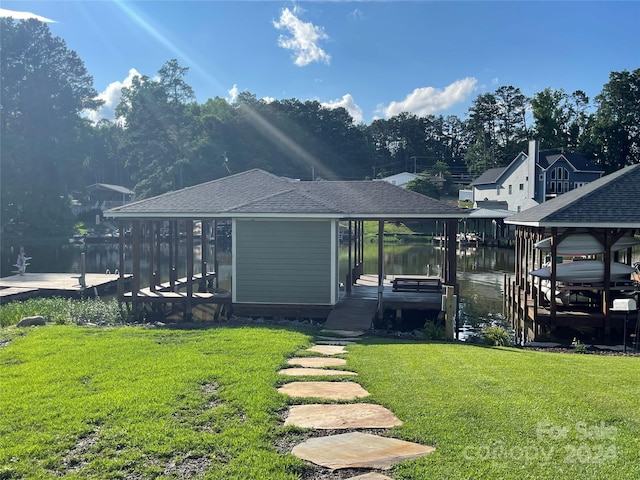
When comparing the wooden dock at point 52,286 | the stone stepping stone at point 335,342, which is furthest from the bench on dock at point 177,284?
the stone stepping stone at point 335,342

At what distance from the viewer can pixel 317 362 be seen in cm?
696

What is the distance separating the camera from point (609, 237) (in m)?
12.3

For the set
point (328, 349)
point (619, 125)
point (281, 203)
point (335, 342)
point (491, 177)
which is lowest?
point (335, 342)

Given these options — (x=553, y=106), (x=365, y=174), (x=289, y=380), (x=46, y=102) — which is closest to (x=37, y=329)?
(x=289, y=380)

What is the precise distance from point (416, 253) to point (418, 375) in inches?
1271

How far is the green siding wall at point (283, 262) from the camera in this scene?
505 inches

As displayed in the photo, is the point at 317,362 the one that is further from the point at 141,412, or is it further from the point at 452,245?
the point at 452,245

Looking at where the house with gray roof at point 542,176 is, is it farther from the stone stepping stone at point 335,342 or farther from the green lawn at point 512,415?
the green lawn at point 512,415

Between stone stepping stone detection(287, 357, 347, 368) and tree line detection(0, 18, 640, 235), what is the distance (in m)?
33.2

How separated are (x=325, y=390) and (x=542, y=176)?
1759 inches

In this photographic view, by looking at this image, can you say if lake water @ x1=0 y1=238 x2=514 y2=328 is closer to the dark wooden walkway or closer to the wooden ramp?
the dark wooden walkway

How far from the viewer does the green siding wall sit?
42.1ft

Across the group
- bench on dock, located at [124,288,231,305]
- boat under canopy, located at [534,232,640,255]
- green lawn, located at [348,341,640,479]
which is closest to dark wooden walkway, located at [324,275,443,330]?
bench on dock, located at [124,288,231,305]

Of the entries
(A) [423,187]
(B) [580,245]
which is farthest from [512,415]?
(A) [423,187]
